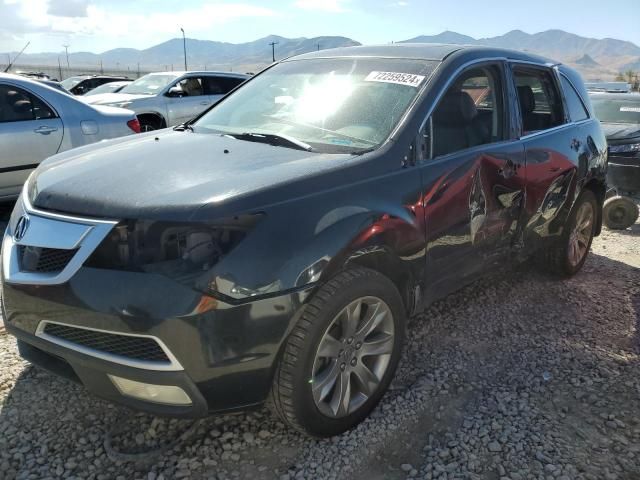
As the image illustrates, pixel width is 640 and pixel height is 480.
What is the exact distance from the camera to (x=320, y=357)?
244 centimetres

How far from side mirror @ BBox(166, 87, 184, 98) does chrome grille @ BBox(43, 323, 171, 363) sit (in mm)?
9326

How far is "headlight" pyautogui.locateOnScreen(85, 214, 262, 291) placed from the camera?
2080 mm

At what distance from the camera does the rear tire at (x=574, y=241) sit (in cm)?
442

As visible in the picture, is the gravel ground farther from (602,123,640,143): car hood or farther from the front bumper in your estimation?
(602,123,640,143): car hood

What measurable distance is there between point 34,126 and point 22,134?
Answer: 0.52 feet

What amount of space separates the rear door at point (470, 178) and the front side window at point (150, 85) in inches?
337

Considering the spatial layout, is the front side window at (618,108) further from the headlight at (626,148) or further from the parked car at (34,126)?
the parked car at (34,126)

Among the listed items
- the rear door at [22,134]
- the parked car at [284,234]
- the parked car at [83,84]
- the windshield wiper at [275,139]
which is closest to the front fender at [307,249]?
the parked car at [284,234]

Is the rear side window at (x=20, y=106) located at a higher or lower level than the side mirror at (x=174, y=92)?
higher

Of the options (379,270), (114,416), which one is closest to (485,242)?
(379,270)

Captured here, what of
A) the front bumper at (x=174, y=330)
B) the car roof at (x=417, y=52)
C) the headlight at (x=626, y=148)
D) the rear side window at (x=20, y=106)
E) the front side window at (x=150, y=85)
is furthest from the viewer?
the front side window at (x=150, y=85)

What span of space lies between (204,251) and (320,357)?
722 millimetres

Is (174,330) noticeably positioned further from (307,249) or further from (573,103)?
(573,103)

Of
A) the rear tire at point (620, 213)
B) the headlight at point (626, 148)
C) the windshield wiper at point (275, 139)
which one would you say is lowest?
the rear tire at point (620, 213)
